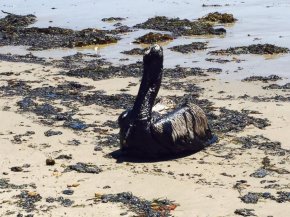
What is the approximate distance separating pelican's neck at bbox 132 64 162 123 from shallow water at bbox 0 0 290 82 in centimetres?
611

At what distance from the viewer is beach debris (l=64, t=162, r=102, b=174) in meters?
9.11

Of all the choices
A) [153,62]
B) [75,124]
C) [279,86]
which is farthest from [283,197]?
[279,86]

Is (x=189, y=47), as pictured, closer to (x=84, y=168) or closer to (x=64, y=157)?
(x=64, y=157)

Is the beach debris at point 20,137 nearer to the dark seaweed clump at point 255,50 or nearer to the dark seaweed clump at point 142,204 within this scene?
the dark seaweed clump at point 142,204

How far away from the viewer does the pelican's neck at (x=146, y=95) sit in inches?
383

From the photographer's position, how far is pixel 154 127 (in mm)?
9625

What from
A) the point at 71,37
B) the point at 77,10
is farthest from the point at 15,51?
the point at 77,10

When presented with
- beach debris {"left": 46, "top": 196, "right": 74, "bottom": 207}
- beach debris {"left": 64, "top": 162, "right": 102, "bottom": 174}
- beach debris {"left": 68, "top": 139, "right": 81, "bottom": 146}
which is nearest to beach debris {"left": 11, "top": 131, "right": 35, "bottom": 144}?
beach debris {"left": 68, "top": 139, "right": 81, "bottom": 146}

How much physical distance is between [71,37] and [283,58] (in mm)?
9171

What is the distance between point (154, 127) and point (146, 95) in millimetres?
574

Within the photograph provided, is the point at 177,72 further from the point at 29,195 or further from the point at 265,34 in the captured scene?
the point at 29,195

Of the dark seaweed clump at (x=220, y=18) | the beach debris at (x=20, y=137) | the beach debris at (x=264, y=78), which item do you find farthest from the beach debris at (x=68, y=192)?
the dark seaweed clump at (x=220, y=18)

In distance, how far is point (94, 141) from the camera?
1070cm

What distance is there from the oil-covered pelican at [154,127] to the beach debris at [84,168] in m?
0.69
